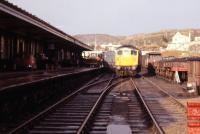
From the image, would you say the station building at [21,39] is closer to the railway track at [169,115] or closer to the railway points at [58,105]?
the railway points at [58,105]

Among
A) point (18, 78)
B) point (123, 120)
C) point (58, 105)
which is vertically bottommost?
point (123, 120)

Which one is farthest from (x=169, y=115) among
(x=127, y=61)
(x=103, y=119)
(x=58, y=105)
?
(x=127, y=61)

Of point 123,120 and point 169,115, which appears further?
point 169,115

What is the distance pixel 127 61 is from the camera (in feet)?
143

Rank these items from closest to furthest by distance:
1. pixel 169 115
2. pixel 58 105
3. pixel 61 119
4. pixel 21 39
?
1. pixel 61 119
2. pixel 169 115
3. pixel 58 105
4. pixel 21 39

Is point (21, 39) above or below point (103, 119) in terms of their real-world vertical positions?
above

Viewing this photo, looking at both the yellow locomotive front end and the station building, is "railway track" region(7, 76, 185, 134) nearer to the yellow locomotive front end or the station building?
the station building

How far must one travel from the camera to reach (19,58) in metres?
27.0

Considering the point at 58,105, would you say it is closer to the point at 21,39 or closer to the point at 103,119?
the point at 103,119

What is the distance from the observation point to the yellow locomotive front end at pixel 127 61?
143 ft

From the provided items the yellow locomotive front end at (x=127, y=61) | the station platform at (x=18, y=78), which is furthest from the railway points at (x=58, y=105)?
the yellow locomotive front end at (x=127, y=61)

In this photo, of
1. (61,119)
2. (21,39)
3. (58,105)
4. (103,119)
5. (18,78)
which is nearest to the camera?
(61,119)

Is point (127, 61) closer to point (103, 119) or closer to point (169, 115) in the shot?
point (169, 115)

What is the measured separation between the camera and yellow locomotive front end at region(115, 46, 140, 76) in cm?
4366
